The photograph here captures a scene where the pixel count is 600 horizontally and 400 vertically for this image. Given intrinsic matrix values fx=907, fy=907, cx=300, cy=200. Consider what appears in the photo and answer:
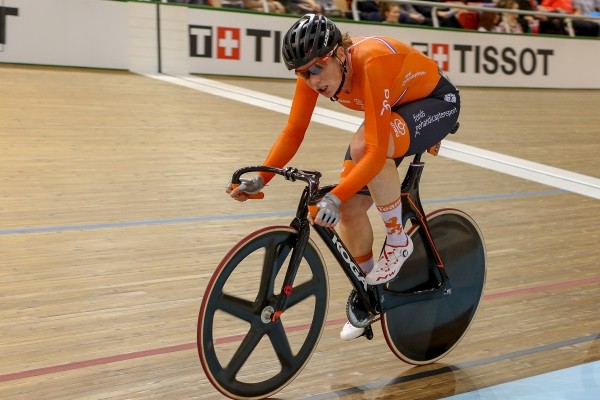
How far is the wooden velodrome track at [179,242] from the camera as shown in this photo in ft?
9.83

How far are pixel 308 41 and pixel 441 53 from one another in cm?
1024

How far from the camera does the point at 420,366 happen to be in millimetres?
3123

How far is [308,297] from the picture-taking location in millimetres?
2742

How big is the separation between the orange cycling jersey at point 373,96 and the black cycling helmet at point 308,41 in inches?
6.4

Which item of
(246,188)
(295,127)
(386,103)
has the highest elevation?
(386,103)

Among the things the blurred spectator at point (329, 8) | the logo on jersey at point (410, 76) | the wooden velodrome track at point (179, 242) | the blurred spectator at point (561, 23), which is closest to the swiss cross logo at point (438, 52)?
the blurred spectator at point (329, 8)

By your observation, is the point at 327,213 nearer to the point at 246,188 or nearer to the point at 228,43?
the point at 246,188

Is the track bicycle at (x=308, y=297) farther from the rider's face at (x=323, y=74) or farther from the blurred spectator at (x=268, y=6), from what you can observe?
the blurred spectator at (x=268, y=6)

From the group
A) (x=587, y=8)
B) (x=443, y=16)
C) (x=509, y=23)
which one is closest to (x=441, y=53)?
(x=443, y=16)

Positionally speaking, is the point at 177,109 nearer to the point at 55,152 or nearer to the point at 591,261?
the point at 55,152

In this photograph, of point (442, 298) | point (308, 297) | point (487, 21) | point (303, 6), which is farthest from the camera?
point (487, 21)

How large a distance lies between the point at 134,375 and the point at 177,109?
554cm

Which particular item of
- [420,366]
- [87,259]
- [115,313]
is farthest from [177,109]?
[420,366]

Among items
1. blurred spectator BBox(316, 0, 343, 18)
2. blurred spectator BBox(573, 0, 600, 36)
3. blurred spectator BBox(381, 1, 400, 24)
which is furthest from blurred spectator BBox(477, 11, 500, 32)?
blurred spectator BBox(316, 0, 343, 18)
